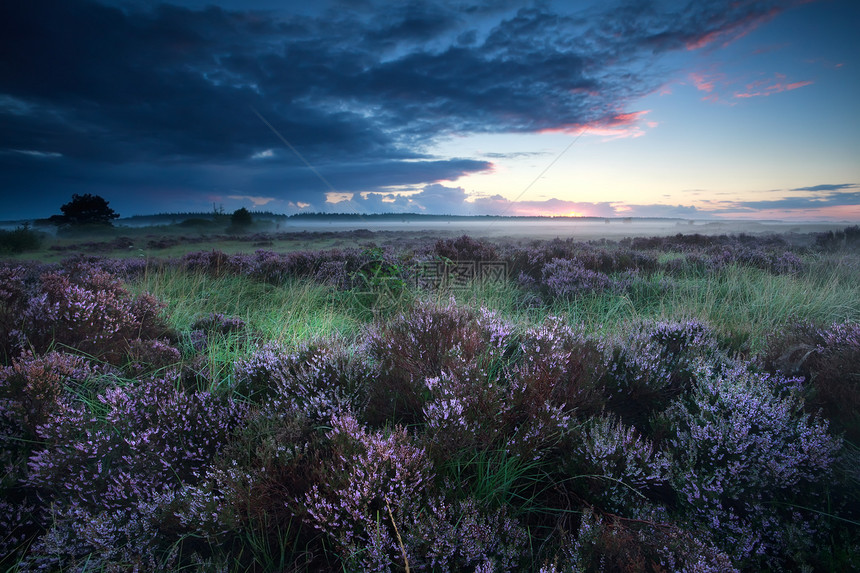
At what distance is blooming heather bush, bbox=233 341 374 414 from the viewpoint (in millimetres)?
2564

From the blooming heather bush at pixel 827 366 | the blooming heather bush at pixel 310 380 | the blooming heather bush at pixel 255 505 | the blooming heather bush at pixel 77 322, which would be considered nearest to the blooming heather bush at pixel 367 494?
the blooming heather bush at pixel 255 505

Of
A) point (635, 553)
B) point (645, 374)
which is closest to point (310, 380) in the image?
point (635, 553)

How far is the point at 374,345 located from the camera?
129 inches

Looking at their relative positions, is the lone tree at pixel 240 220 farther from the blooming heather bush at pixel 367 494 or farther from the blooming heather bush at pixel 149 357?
the blooming heather bush at pixel 367 494

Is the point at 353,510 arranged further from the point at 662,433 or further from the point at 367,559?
the point at 662,433

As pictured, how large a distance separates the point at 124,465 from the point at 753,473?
3.31 metres

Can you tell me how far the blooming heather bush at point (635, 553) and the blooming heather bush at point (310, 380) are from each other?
136 centimetres

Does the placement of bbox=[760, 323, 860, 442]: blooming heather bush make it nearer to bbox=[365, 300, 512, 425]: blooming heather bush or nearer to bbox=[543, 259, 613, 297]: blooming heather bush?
bbox=[365, 300, 512, 425]: blooming heather bush

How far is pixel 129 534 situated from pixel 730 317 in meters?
6.90

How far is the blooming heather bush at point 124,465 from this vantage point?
1.90 metres

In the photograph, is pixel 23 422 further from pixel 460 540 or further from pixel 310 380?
pixel 460 540

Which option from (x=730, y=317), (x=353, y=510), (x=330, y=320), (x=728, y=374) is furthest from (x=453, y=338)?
(x=730, y=317)

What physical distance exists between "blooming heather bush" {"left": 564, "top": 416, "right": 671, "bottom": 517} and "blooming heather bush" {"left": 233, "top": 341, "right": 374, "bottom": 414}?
1.35 metres

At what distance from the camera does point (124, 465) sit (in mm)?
2246
